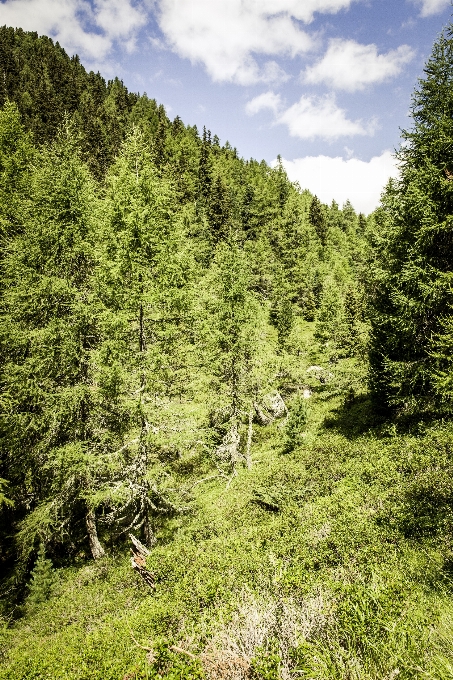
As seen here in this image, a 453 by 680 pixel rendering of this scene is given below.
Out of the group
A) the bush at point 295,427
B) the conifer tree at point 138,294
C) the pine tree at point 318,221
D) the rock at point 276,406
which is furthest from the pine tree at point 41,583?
the pine tree at point 318,221

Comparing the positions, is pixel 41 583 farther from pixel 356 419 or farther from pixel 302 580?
pixel 356 419

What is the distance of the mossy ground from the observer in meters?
3.77

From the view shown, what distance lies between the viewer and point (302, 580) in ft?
17.3

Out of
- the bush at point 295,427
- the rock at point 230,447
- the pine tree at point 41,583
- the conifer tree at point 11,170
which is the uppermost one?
the conifer tree at point 11,170

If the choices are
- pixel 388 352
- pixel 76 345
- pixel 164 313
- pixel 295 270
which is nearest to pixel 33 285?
pixel 76 345

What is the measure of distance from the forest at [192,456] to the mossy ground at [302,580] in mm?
51

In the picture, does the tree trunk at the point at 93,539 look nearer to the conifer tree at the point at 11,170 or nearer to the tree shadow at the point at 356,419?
the tree shadow at the point at 356,419

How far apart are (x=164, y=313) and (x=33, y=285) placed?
5.28 meters

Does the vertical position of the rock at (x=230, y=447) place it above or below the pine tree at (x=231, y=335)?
below

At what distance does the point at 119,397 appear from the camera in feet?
38.2

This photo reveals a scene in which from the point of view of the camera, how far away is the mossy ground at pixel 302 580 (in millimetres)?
3766

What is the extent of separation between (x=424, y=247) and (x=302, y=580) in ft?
39.6

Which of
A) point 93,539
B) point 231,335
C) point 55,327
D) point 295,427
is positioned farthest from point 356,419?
point 55,327

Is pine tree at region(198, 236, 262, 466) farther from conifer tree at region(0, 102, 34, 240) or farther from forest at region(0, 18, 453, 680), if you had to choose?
conifer tree at region(0, 102, 34, 240)
